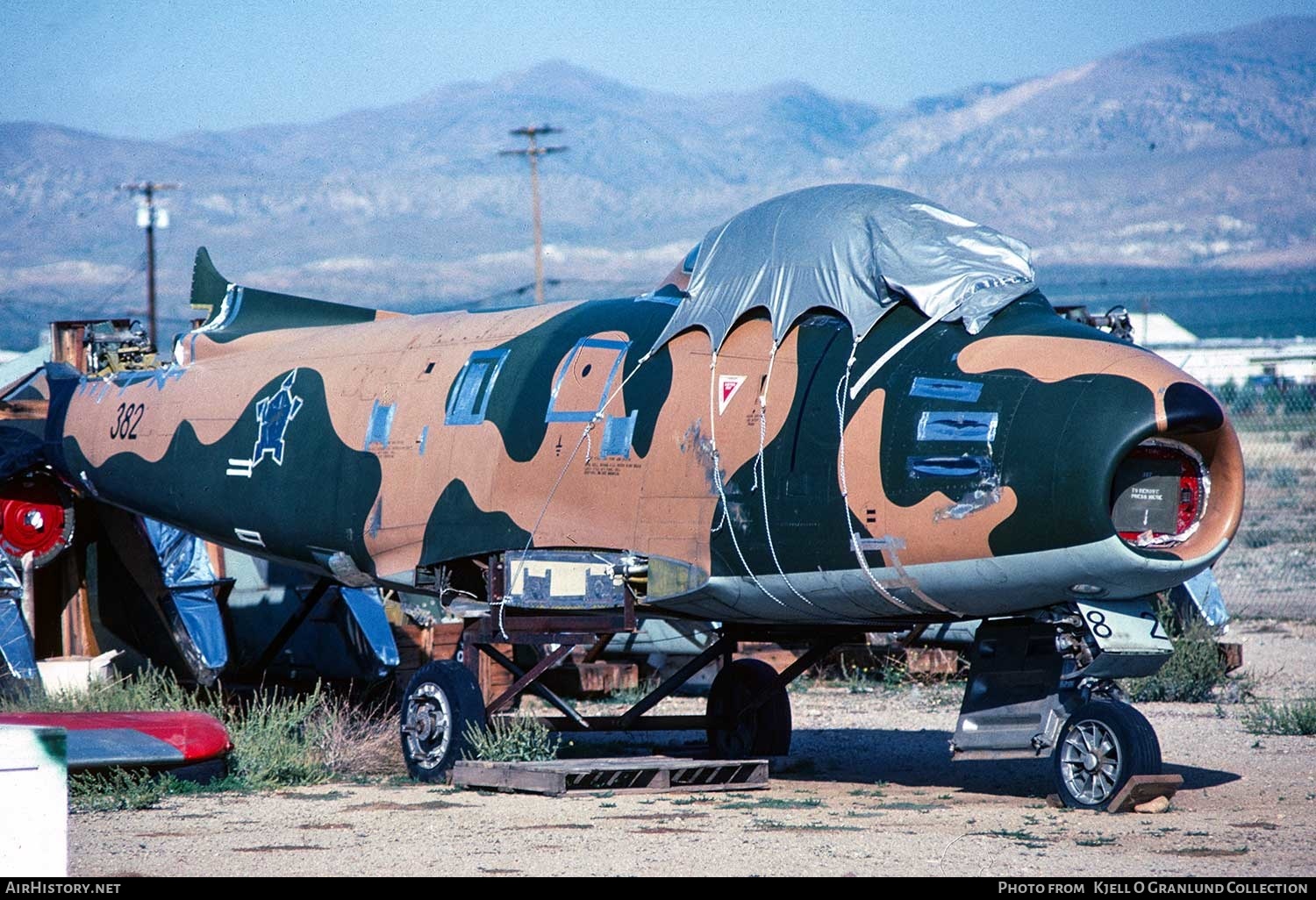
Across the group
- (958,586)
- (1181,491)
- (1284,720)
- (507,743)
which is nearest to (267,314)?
(507,743)

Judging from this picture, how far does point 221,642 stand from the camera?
52.9 ft

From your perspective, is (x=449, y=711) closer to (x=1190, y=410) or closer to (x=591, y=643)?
(x=591, y=643)

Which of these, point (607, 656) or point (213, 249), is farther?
point (213, 249)

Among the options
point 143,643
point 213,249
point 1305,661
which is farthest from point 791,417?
point 213,249

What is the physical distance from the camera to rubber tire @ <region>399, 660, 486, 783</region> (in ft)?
39.3

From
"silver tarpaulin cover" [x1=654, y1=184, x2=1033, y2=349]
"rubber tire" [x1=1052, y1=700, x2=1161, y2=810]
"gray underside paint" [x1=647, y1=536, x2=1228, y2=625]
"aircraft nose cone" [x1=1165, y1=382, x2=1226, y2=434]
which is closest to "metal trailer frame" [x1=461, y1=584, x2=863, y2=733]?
"gray underside paint" [x1=647, y1=536, x2=1228, y2=625]

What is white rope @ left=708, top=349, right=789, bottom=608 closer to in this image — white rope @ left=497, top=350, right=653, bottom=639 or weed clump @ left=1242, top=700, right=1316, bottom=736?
white rope @ left=497, top=350, right=653, bottom=639

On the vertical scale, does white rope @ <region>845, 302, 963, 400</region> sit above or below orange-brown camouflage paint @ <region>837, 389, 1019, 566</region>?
above

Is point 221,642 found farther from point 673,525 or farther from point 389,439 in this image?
point 673,525

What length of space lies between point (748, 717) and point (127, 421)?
639 centimetres

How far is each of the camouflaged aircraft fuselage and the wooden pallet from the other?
1.05 metres

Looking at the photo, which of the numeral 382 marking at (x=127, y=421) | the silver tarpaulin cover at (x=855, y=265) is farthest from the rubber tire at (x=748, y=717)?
the numeral 382 marking at (x=127, y=421)

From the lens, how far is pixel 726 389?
10789 millimetres

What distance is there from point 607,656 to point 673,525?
24.1 ft
